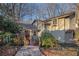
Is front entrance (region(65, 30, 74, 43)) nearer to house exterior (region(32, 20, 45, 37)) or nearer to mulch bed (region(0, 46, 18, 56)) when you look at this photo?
house exterior (region(32, 20, 45, 37))

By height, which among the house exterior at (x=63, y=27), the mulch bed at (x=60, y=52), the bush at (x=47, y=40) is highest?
the house exterior at (x=63, y=27)

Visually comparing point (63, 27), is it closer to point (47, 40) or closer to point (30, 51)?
point (47, 40)

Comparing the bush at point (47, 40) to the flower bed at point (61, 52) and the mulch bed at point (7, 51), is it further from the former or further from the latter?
the mulch bed at point (7, 51)

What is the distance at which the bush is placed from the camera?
1090 millimetres

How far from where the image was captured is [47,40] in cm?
110

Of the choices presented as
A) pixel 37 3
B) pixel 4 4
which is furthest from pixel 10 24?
pixel 37 3

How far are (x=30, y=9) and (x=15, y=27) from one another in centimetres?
19

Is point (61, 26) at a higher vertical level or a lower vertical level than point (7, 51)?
higher

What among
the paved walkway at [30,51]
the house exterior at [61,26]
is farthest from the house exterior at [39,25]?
the paved walkway at [30,51]

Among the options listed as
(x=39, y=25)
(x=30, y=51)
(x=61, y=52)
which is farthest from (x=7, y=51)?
(x=61, y=52)

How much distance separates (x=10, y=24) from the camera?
1.09 metres

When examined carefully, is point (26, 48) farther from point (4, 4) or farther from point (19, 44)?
point (4, 4)

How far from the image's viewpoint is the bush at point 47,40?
3.58 feet

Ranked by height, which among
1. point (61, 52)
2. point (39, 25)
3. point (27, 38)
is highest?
point (39, 25)
